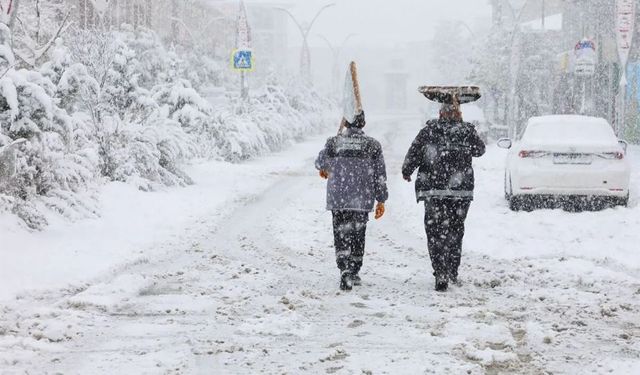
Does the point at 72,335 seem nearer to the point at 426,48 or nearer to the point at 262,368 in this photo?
the point at 262,368

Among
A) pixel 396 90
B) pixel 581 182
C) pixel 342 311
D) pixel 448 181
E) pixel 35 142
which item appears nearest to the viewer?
pixel 342 311

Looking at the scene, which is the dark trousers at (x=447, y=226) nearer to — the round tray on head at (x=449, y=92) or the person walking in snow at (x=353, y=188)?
the person walking in snow at (x=353, y=188)

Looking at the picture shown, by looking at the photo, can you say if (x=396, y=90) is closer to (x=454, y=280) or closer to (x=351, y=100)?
(x=351, y=100)

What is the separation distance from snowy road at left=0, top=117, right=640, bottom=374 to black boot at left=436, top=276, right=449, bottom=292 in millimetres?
107

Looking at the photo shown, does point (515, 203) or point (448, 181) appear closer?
point (448, 181)

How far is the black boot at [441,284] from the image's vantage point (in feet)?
22.9

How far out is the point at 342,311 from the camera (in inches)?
246

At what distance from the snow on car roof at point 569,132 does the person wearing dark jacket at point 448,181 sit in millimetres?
4922

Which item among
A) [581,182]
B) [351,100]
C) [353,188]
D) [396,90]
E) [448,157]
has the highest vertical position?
[351,100]

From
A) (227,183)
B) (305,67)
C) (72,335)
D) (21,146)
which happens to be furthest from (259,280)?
(305,67)

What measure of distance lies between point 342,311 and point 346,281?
81 cm

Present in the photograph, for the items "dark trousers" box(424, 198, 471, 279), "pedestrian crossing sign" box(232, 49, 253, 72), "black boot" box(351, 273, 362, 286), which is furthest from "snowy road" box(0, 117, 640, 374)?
"pedestrian crossing sign" box(232, 49, 253, 72)

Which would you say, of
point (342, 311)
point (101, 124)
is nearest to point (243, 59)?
point (101, 124)

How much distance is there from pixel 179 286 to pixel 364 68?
94691mm
